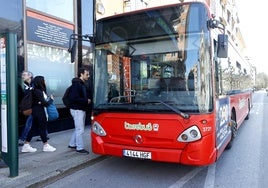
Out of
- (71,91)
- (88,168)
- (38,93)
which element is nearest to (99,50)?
(71,91)

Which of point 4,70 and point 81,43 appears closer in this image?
point 4,70

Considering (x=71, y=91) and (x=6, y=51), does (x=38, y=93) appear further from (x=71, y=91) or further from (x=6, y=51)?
(x=6, y=51)

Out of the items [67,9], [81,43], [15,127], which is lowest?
[15,127]

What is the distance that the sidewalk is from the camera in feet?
15.8

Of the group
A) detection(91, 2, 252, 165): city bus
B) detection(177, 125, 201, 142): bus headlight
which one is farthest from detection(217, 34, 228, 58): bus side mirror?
detection(177, 125, 201, 142): bus headlight

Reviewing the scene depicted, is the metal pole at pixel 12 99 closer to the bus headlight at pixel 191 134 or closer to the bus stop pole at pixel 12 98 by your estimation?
the bus stop pole at pixel 12 98

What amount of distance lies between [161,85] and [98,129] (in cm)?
136

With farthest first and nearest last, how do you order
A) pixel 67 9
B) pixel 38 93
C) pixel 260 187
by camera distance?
pixel 67 9 → pixel 38 93 → pixel 260 187

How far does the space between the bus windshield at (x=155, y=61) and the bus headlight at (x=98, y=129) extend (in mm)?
299

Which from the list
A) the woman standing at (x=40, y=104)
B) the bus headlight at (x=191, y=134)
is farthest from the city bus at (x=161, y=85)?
the woman standing at (x=40, y=104)

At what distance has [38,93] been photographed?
6.45 meters

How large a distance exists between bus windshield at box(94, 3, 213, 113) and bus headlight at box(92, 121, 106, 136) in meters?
0.30

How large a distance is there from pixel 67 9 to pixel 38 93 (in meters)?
4.48

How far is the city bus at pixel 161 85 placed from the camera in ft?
15.3
